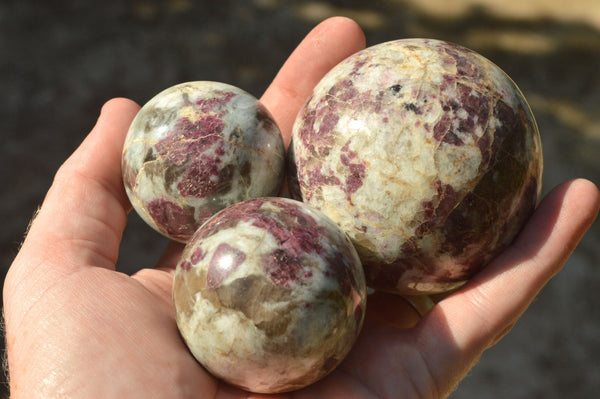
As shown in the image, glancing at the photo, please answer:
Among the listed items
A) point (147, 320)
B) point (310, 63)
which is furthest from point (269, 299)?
point (310, 63)

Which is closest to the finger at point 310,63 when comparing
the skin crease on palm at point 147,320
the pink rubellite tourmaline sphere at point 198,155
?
the pink rubellite tourmaline sphere at point 198,155

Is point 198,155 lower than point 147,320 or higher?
higher

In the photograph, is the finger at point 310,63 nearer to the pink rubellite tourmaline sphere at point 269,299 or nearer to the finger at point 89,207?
the finger at point 89,207

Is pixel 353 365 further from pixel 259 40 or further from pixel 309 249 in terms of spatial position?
pixel 259 40

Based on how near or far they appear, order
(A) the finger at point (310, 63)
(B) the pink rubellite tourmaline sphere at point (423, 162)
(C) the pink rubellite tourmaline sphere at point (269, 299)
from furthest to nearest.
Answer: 1. (A) the finger at point (310, 63)
2. (B) the pink rubellite tourmaline sphere at point (423, 162)
3. (C) the pink rubellite tourmaline sphere at point (269, 299)

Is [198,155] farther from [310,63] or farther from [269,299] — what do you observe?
[310,63]

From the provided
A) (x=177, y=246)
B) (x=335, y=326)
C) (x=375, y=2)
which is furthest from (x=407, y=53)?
(x=375, y=2)

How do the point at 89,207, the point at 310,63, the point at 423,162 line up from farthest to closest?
1. the point at 310,63
2. the point at 89,207
3. the point at 423,162
